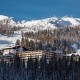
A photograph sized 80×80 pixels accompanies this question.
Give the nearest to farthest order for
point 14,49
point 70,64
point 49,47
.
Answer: point 70,64
point 14,49
point 49,47

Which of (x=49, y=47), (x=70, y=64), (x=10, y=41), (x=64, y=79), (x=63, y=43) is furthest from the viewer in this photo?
(x=10, y=41)

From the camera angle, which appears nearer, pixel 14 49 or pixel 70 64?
pixel 70 64

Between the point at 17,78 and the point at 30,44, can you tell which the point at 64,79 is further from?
the point at 30,44

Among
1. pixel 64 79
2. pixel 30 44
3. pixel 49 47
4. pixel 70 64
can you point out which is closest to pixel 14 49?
pixel 30 44

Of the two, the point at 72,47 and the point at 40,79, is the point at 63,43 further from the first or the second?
the point at 40,79

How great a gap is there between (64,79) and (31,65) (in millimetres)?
7623

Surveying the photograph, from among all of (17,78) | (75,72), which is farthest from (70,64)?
(17,78)

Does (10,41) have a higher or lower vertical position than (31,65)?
higher

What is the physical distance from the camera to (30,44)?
15350cm

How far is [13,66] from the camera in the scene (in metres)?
70.1

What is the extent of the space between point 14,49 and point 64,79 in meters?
63.9

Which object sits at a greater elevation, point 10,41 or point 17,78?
point 10,41

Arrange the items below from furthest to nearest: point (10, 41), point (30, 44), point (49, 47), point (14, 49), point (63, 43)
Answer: point (10, 41), point (63, 43), point (49, 47), point (30, 44), point (14, 49)

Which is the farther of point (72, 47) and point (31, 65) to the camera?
point (72, 47)
